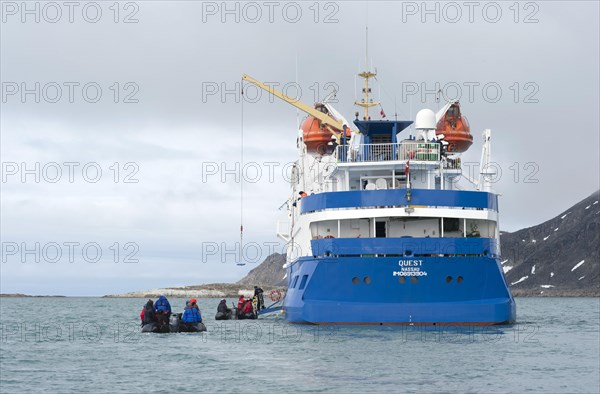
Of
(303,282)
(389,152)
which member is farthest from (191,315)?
(389,152)

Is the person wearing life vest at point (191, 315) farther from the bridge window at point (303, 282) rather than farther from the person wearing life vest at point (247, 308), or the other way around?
the person wearing life vest at point (247, 308)

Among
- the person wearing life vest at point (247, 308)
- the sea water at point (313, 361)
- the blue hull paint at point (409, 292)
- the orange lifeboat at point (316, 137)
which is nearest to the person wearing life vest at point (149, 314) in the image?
the sea water at point (313, 361)

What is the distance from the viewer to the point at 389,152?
52.1m

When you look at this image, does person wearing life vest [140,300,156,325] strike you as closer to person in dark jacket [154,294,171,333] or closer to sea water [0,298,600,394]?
person in dark jacket [154,294,171,333]

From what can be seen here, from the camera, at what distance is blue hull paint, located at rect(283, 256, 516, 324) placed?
46.4 meters

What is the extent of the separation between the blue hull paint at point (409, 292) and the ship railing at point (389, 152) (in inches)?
263

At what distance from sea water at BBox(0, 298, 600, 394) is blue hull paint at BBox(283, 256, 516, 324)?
25.4 inches

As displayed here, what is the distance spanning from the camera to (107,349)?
43.3 metres

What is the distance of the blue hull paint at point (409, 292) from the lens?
1827 inches

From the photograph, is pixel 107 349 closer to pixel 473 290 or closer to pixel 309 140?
pixel 473 290

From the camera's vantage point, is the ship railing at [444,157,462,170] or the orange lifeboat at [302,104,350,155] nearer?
the ship railing at [444,157,462,170]

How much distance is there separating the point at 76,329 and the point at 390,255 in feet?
76.3

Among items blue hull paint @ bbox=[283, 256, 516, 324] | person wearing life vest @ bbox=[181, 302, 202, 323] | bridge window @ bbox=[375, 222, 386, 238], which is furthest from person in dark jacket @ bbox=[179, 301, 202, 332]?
bridge window @ bbox=[375, 222, 386, 238]

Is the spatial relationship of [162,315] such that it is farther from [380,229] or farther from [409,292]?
[409,292]
